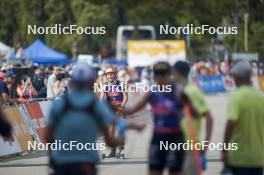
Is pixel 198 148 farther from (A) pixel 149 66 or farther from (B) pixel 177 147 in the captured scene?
(A) pixel 149 66

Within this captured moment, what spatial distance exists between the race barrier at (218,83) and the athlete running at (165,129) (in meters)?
35.0

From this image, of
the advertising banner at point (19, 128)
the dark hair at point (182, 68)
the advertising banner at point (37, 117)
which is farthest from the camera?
the advertising banner at point (37, 117)

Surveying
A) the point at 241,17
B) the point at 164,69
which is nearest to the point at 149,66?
the point at 241,17

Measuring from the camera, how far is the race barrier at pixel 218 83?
4538 cm

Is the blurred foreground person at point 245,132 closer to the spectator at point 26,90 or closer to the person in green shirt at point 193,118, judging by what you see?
the person in green shirt at point 193,118

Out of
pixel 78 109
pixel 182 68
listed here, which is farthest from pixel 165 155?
pixel 78 109

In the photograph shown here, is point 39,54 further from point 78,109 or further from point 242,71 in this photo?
point 78,109

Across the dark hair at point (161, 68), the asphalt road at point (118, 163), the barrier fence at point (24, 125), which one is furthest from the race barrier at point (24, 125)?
the dark hair at point (161, 68)

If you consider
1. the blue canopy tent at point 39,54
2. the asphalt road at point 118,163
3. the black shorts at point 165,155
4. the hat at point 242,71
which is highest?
the blue canopy tent at point 39,54

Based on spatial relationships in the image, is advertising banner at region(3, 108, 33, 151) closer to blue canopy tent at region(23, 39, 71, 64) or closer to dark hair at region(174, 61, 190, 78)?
dark hair at region(174, 61, 190, 78)

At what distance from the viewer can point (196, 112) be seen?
31.4 ft

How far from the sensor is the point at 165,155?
9.90 m

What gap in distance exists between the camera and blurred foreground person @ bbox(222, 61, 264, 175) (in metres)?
8.69

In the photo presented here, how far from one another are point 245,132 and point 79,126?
1957 millimetres
